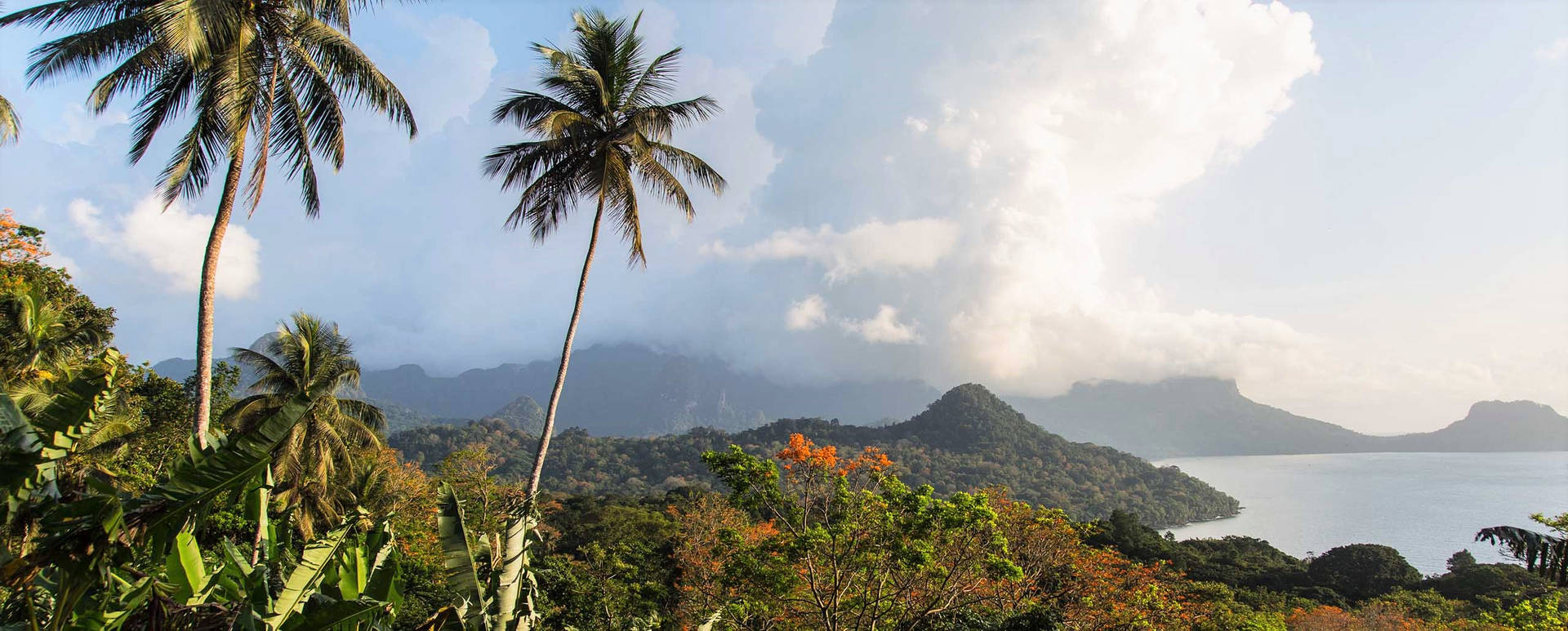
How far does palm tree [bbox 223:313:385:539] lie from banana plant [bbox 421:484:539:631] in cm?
1515

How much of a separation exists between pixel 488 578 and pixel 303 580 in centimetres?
150

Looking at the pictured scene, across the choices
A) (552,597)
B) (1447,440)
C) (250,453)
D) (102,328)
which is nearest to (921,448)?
(552,597)

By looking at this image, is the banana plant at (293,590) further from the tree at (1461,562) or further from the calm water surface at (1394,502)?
the calm water surface at (1394,502)

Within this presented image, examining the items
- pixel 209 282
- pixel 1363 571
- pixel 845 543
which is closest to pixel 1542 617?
pixel 845 543

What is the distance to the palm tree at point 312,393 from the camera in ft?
53.7

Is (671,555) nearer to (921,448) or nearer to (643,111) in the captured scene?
(643,111)

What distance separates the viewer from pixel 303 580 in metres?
3.00

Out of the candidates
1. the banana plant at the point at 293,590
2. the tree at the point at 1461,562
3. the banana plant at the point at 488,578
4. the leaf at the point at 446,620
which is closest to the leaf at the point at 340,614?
the banana plant at the point at 293,590

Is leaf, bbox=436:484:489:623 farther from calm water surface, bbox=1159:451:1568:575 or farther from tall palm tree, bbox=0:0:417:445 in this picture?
calm water surface, bbox=1159:451:1568:575

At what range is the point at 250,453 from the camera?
2.62 m

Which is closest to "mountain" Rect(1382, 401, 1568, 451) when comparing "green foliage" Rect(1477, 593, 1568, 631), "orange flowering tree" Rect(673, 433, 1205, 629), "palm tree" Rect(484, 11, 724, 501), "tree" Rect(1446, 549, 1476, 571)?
"tree" Rect(1446, 549, 1476, 571)

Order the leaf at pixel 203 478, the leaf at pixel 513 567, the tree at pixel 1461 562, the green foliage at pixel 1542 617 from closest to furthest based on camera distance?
the leaf at pixel 203 478, the leaf at pixel 513 567, the green foliage at pixel 1542 617, the tree at pixel 1461 562

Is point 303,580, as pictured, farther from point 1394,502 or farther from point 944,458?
point 1394,502

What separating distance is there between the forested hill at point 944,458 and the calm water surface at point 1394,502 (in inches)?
317
